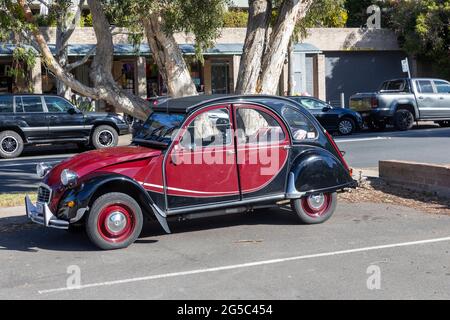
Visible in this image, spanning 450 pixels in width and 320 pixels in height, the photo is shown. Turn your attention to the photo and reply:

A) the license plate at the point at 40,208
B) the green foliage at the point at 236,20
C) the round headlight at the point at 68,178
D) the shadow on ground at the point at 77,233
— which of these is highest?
the green foliage at the point at 236,20

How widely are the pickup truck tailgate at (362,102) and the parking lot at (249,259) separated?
14.5m

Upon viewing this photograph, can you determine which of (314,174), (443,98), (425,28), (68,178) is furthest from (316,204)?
(425,28)

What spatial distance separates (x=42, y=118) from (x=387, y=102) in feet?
39.0

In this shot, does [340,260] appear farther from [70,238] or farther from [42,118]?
[42,118]

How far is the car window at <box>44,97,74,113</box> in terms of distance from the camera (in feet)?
63.2

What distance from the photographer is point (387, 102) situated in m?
23.7

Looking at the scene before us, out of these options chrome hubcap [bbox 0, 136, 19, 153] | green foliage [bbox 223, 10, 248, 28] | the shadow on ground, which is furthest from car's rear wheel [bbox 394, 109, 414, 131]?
the shadow on ground

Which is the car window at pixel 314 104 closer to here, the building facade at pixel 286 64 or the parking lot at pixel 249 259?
the building facade at pixel 286 64

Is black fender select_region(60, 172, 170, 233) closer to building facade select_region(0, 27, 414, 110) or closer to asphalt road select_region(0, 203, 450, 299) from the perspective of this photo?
asphalt road select_region(0, 203, 450, 299)

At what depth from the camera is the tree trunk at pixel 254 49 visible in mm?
11117

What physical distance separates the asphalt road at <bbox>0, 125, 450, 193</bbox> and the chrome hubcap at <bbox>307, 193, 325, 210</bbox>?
573 cm

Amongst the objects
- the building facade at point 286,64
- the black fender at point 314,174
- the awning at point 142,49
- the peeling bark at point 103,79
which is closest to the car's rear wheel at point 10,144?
the awning at point 142,49

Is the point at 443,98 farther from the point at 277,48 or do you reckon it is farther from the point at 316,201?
the point at 316,201

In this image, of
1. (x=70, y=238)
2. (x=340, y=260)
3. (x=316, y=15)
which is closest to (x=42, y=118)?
(x=316, y=15)
